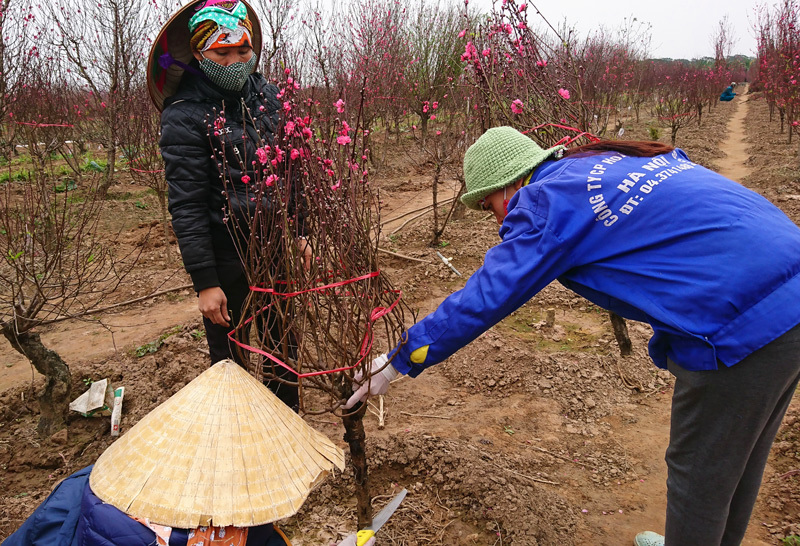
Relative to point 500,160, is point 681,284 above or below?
below

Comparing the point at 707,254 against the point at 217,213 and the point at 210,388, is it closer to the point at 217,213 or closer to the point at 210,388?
the point at 210,388

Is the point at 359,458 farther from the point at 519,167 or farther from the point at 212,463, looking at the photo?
the point at 519,167

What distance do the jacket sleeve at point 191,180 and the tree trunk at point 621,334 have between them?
2730 mm

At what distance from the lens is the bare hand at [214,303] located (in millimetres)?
2057

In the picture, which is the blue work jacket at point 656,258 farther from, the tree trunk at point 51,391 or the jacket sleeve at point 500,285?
the tree trunk at point 51,391

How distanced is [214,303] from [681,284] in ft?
5.39

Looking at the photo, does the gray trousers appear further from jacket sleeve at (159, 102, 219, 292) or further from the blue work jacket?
jacket sleeve at (159, 102, 219, 292)

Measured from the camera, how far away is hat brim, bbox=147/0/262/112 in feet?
6.60

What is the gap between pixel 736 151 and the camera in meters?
12.8

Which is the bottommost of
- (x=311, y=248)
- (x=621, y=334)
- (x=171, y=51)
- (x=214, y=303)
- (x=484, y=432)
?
(x=484, y=432)

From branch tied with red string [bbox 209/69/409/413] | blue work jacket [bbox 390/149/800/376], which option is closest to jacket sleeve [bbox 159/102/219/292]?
branch tied with red string [bbox 209/69/409/413]

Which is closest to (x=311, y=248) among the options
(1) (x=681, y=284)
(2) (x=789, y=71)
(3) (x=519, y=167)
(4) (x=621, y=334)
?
(3) (x=519, y=167)

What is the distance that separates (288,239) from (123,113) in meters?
6.31

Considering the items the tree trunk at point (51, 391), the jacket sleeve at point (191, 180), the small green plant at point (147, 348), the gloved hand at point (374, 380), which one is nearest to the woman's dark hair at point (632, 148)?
the gloved hand at point (374, 380)
